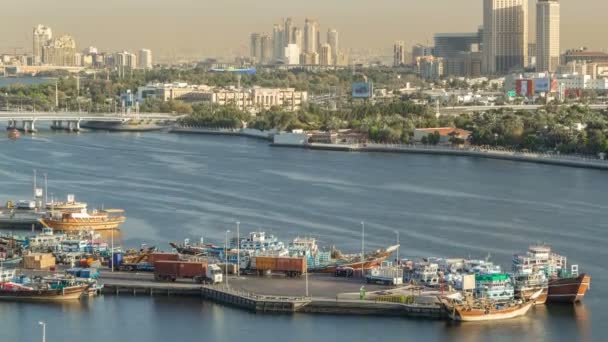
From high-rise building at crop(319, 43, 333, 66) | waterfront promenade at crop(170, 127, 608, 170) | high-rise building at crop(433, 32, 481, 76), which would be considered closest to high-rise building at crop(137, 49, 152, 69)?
high-rise building at crop(319, 43, 333, 66)

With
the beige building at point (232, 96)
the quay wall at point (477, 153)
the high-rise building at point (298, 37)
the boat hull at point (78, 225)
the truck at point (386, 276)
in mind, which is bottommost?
the truck at point (386, 276)

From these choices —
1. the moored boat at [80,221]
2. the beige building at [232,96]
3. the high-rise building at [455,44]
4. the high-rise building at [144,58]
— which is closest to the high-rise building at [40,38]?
the high-rise building at [144,58]

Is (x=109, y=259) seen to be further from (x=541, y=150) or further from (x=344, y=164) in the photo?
(x=541, y=150)

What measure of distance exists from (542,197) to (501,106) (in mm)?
17689

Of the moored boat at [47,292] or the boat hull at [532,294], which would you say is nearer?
the boat hull at [532,294]

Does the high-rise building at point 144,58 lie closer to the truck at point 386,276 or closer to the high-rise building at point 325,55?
the high-rise building at point 325,55

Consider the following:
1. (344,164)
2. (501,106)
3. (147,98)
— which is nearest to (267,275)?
(344,164)

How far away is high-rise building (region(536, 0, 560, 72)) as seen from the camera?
166ft

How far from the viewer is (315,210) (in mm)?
15242

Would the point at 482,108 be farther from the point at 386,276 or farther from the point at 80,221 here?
the point at 386,276

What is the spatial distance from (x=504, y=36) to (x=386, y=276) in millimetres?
44683

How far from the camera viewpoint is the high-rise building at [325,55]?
234 feet

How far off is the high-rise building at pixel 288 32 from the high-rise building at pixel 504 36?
23.8 meters

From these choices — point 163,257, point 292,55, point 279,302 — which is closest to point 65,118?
point 163,257
